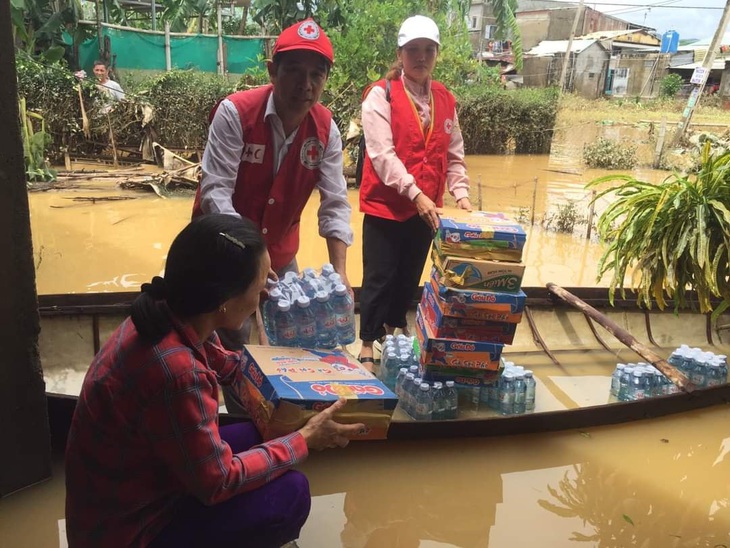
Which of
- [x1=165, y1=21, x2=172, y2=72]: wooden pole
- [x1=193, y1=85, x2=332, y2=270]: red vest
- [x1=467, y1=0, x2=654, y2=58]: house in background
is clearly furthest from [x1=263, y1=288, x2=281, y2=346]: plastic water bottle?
[x1=467, y1=0, x2=654, y2=58]: house in background

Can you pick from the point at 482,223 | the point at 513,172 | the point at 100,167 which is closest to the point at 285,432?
the point at 482,223

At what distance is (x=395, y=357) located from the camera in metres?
3.47

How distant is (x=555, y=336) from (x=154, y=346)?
3.72 meters

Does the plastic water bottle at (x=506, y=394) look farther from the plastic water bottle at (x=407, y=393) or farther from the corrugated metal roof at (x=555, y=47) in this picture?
the corrugated metal roof at (x=555, y=47)

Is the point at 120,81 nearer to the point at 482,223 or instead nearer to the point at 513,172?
the point at 513,172

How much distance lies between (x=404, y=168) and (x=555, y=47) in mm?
19564

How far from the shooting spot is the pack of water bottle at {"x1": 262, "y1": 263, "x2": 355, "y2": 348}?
8.43ft

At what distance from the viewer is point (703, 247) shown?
10.5 feet

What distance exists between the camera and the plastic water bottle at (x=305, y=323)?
100 inches

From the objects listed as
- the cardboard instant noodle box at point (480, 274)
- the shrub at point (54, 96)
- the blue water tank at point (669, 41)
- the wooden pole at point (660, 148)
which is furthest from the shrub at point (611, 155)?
the cardboard instant noodle box at point (480, 274)

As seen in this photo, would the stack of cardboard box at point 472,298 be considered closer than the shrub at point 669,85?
Yes

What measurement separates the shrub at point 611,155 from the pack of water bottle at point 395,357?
12.6 m

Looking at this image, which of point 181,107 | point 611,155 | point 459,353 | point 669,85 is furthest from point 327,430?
point 669,85

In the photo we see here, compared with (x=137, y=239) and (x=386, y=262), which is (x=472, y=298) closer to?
(x=386, y=262)
